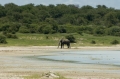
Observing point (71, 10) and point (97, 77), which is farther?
point (71, 10)

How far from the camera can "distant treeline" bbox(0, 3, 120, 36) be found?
218 ft

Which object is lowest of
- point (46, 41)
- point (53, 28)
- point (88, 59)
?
point (46, 41)

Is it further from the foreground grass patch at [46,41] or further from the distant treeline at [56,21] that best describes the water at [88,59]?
the distant treeline at [56,21]

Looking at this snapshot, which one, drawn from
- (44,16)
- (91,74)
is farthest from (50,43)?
(44,16)

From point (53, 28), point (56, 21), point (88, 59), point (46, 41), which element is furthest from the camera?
point (56, 21)

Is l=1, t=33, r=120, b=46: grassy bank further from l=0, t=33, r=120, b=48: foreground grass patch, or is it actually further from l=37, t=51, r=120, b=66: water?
l=37, t=51, r=120, b=66: water

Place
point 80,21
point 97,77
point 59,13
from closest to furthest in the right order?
point 97,77, point 80,21, point 59,13

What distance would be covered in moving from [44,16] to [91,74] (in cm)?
7085

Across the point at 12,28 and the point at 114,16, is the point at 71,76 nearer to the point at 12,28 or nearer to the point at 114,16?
the point at 12,28

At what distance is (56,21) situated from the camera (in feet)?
279

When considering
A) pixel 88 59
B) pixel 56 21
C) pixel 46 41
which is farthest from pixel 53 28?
pixel 88 59

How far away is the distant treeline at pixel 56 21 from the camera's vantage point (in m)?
66.4

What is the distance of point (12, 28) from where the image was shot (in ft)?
210

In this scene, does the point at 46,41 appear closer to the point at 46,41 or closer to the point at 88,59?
the point at 46,41
